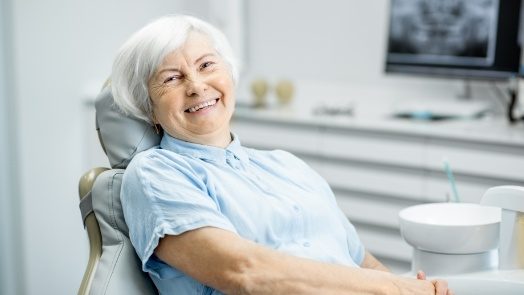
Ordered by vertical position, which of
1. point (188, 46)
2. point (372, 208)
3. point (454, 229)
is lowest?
point (372, 208)

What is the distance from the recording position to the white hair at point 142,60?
1.54 metres

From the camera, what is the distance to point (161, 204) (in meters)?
1.37

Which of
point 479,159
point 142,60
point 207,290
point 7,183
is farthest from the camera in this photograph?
point 7,183

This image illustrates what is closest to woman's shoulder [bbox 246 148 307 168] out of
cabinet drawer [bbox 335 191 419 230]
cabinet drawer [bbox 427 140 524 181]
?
cabinet drawer [bbox 427 140 524 181]

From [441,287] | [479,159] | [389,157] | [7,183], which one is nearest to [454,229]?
[441,287]

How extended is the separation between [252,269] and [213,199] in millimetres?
200

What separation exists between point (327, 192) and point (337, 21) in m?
1.95

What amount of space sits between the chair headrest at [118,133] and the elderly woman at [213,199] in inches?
1.0

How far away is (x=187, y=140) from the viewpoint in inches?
62.5

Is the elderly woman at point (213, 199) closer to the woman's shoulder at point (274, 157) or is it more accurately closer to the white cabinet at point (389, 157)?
the woman's shoulder at point (274, 157)

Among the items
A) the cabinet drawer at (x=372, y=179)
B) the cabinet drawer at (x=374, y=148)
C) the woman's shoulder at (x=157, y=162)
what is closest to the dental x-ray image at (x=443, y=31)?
the cabinet drawer at (x=374, y=148)

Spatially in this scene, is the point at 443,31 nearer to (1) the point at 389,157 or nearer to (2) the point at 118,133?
(1) the point at 389,157

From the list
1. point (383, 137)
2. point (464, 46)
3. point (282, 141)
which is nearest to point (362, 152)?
point (383, 137)

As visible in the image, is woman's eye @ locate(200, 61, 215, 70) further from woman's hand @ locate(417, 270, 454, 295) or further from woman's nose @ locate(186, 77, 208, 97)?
woman's hand @ locate(417, 270, 454, 295)
